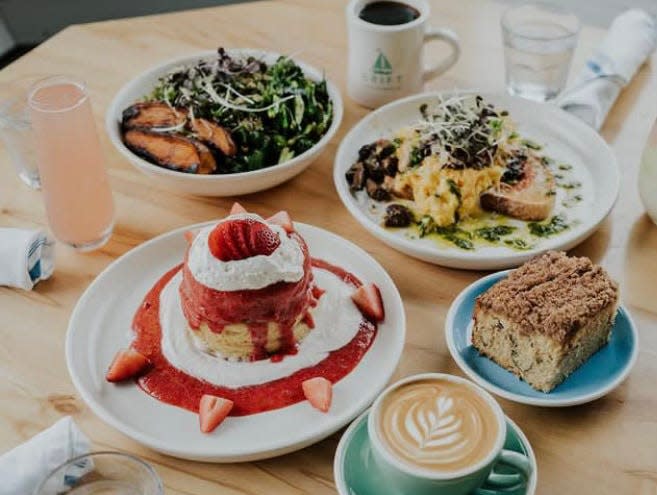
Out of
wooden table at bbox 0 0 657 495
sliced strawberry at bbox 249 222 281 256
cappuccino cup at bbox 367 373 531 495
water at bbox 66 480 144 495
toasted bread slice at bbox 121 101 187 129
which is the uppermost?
sliced strawberry at bbox 249 222 281 256

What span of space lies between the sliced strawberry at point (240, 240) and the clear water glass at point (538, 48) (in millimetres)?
1166

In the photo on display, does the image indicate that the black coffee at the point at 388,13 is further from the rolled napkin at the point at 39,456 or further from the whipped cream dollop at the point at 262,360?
the rolled napkin at the point at 39,456

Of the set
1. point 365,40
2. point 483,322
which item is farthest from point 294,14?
point 483,322

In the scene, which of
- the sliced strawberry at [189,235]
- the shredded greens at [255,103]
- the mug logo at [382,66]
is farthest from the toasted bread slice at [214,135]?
the mug logo at [382,66]

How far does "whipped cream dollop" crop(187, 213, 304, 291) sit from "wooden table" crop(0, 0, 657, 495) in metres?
0.32

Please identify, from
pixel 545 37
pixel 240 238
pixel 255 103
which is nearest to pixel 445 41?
pixel 545 37

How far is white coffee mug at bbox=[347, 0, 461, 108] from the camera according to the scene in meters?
2.32

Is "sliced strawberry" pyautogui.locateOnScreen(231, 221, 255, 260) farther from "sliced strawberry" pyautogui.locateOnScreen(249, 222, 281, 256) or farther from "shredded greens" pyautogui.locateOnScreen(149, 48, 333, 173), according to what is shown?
"shredded greens" pyautogui.locateOnScreen(149, 48, 333, 173)

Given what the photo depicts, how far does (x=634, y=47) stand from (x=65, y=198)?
5.78 ft

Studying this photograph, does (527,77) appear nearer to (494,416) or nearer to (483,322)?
(483,322)

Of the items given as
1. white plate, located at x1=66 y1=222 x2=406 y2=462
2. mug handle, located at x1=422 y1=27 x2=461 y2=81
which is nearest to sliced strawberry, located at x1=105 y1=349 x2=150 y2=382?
white plate, located at x1=66 y1=222 x2=406 y2=462

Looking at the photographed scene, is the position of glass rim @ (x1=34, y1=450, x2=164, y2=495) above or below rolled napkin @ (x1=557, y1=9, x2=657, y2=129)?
above

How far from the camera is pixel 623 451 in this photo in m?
1.50

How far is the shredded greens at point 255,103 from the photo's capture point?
7.04 feet
